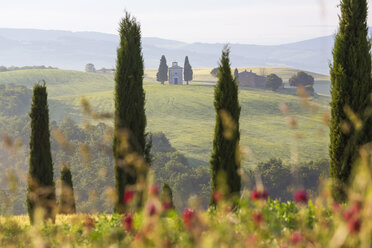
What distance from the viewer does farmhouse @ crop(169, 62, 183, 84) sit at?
109m

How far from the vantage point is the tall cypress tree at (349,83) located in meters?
13.0

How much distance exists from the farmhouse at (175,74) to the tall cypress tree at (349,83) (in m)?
95.9

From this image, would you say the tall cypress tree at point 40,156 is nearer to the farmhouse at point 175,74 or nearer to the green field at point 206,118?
the green field at point 206,118

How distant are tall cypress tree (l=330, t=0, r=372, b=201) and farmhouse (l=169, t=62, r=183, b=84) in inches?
3774

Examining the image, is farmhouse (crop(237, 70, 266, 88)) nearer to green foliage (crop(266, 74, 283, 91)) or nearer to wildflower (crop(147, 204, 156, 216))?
green foliage (crop(266, 74, 283, 91))

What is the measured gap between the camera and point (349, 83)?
13.3m

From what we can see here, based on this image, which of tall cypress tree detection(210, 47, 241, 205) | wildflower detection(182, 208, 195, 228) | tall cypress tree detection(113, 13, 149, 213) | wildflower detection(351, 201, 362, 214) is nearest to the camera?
wildflower detection(351, 201, 362, 214)

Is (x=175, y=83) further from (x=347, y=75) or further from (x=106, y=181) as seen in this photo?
(x=347, y=75)

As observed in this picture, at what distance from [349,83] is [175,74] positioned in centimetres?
9724

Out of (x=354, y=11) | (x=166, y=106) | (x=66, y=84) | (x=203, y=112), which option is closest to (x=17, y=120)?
(x=166, y=106)

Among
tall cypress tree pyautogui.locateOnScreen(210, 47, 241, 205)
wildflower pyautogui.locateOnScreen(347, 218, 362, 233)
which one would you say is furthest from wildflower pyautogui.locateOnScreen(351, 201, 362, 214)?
tall cypress tree pyautogui.locateOnScreen(210, 47, 241, 205)

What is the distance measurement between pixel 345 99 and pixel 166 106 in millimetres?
72689

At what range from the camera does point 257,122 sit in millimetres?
78688

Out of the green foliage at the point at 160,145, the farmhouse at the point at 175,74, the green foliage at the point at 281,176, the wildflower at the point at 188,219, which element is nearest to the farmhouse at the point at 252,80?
the farmhouse at the point at 175,74
